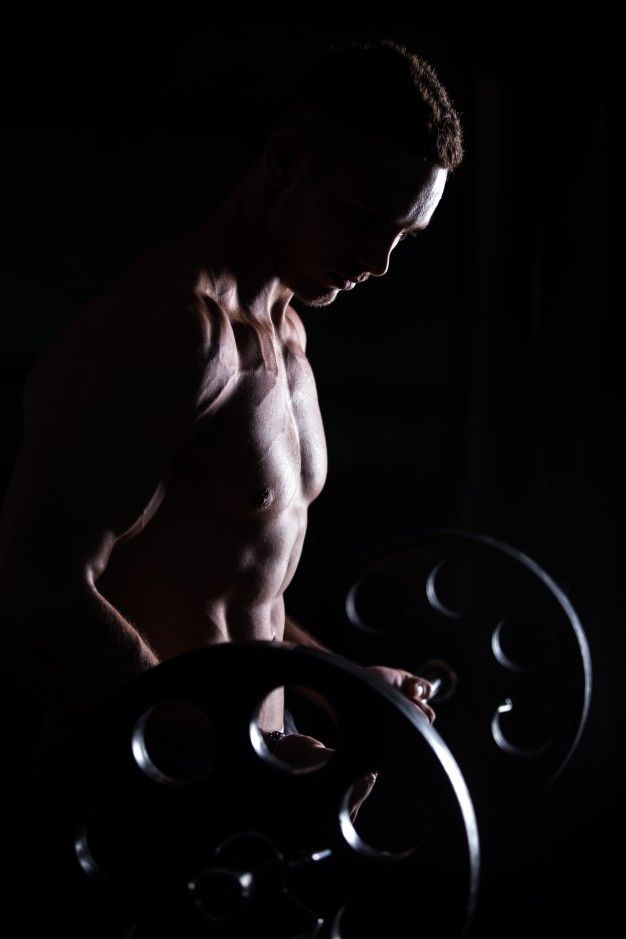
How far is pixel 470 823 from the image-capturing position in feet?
2.27

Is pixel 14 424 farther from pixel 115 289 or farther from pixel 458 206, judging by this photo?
pixel 115 289

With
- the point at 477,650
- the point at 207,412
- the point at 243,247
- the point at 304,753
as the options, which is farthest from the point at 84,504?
the point at 477,650

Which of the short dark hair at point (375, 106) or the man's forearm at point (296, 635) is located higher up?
the short dark hair at point (375, 106)

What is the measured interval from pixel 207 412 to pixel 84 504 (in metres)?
0.15

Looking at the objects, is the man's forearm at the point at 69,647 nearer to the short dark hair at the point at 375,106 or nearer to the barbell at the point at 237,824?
the barbell at the point at 237,824

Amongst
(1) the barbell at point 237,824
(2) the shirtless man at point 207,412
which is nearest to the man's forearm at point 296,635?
(2) the shirtless man at point 207,412

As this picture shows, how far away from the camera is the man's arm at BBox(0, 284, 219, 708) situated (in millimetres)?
795

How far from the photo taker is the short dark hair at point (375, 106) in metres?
0.96

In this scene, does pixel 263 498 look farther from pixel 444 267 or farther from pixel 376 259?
pixel 444 267

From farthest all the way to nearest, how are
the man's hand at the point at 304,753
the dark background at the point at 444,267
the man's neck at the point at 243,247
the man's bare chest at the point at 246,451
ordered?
the dark background at the point at 444,267 → the man's neck at the point at 243,247 → the man's bare chest at the point at 246,451 → the man's hand at the point at 304,753

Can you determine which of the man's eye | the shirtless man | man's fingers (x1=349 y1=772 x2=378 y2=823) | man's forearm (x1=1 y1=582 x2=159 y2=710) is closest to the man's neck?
the shirtless man

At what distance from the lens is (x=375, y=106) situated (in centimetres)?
97

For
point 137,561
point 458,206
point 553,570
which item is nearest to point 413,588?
point 137,561

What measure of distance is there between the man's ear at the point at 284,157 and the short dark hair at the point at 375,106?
0.01m
